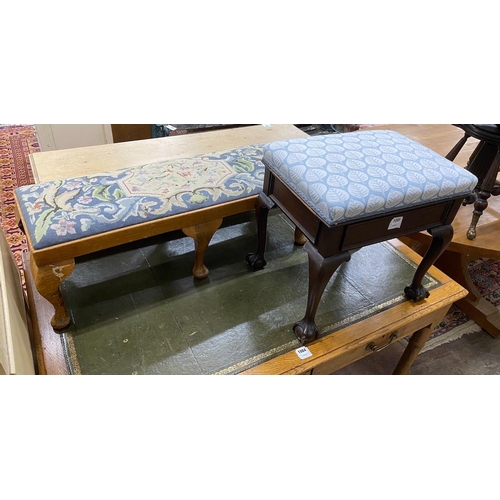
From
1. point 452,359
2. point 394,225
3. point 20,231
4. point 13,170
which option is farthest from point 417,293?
point 13,170

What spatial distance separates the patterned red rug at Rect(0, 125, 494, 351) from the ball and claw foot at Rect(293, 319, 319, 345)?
920 millimetres

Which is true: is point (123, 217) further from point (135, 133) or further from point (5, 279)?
point (135, 133)

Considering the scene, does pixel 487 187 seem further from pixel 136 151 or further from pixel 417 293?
pixel 136 151

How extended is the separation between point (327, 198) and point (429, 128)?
1873 millimetres

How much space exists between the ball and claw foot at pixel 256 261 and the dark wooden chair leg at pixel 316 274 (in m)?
0.31

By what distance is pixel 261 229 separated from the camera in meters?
1.23

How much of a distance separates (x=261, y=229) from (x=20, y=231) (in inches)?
55.3

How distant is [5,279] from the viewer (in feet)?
2.88

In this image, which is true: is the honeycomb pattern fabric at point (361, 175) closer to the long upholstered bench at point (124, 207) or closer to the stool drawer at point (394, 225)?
the stool drawer at point (394, 225)

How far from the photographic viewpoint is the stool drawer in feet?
2.92

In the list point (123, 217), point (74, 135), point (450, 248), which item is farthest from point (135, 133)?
point (450, 248)

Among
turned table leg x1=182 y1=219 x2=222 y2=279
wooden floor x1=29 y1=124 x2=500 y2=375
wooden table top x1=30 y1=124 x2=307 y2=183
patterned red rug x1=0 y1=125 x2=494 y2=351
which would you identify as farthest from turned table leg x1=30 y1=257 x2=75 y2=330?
wooden floor x1=29 y1=124 x2=500 y2=375

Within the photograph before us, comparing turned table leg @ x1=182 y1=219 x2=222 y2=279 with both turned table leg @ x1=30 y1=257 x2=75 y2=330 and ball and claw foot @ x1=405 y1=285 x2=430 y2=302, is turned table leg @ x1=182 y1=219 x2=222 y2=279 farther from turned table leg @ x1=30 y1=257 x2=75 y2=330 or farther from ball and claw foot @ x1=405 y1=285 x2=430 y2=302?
ball and claw foot @ x1=405 y1=285 x2=430 y2=302

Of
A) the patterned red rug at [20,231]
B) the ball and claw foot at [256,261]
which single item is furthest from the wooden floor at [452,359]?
the ball and claw foot at [256,261]
